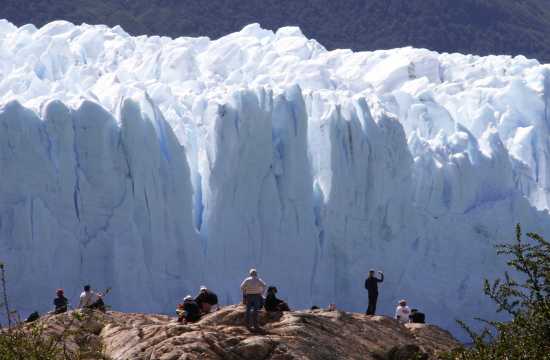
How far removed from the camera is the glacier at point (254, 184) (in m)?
25.5

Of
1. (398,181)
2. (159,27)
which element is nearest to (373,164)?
(398,181)

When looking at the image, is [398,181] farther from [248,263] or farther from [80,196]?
[80,196]

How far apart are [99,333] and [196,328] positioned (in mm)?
2144

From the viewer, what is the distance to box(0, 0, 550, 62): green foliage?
8481 centimetres

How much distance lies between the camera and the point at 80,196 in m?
25.9

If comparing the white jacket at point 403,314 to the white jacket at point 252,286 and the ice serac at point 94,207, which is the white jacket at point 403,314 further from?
the ice serac at point 94,207

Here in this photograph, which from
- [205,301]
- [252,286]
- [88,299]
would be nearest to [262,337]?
[252,286]

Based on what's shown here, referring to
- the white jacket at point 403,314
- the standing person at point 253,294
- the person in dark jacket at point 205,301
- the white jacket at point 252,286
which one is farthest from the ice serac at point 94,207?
the white jacket at point 252,286

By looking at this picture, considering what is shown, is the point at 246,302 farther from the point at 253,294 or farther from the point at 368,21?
the point at 368,21

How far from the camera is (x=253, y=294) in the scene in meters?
15.0

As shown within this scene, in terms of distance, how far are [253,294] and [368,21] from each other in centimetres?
7693

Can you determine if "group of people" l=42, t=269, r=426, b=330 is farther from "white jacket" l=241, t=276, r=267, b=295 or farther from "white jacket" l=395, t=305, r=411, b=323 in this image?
"white jacket" l=395, t=305, r=411, b=323

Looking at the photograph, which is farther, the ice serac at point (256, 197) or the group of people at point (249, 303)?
the ice serac at point (256, 197)

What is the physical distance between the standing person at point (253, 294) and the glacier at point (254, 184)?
10.3 m
